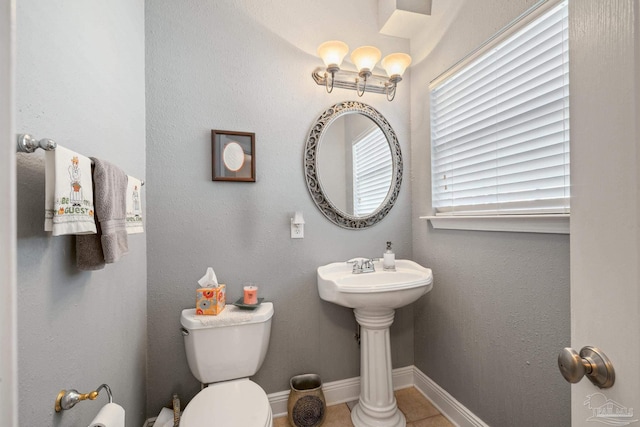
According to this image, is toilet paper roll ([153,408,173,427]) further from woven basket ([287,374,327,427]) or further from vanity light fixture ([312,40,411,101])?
vanity light fixture ([312,40,411,101])

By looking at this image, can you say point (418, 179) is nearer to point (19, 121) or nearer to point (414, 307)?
point (414, 307)

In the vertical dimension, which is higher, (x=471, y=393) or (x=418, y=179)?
(x=418, y=179)

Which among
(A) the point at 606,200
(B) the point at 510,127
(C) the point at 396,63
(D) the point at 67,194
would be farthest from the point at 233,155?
(A) the point at 606,200

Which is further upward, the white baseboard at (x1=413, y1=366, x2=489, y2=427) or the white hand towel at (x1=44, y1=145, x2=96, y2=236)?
the white hand towel at (x1=44, y1=145, x2=96, y2=236)

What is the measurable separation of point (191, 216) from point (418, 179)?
1.41 m

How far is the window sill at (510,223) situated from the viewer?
1.03m

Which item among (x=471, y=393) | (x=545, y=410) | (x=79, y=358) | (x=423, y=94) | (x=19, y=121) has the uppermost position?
(x=423, y=94)

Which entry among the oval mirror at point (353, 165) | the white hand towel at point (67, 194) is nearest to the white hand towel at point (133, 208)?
the white hand towel at point (67, 194)

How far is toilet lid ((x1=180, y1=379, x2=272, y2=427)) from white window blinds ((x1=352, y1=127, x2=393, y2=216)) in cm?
111

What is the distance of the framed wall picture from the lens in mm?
1547

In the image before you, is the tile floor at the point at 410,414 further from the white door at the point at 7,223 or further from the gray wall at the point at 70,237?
the white door at the point at 7,223

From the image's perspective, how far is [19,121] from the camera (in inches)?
23.5

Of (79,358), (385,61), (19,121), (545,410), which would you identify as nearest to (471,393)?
(545,410)


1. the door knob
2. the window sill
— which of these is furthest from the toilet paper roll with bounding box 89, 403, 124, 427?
the window sill
